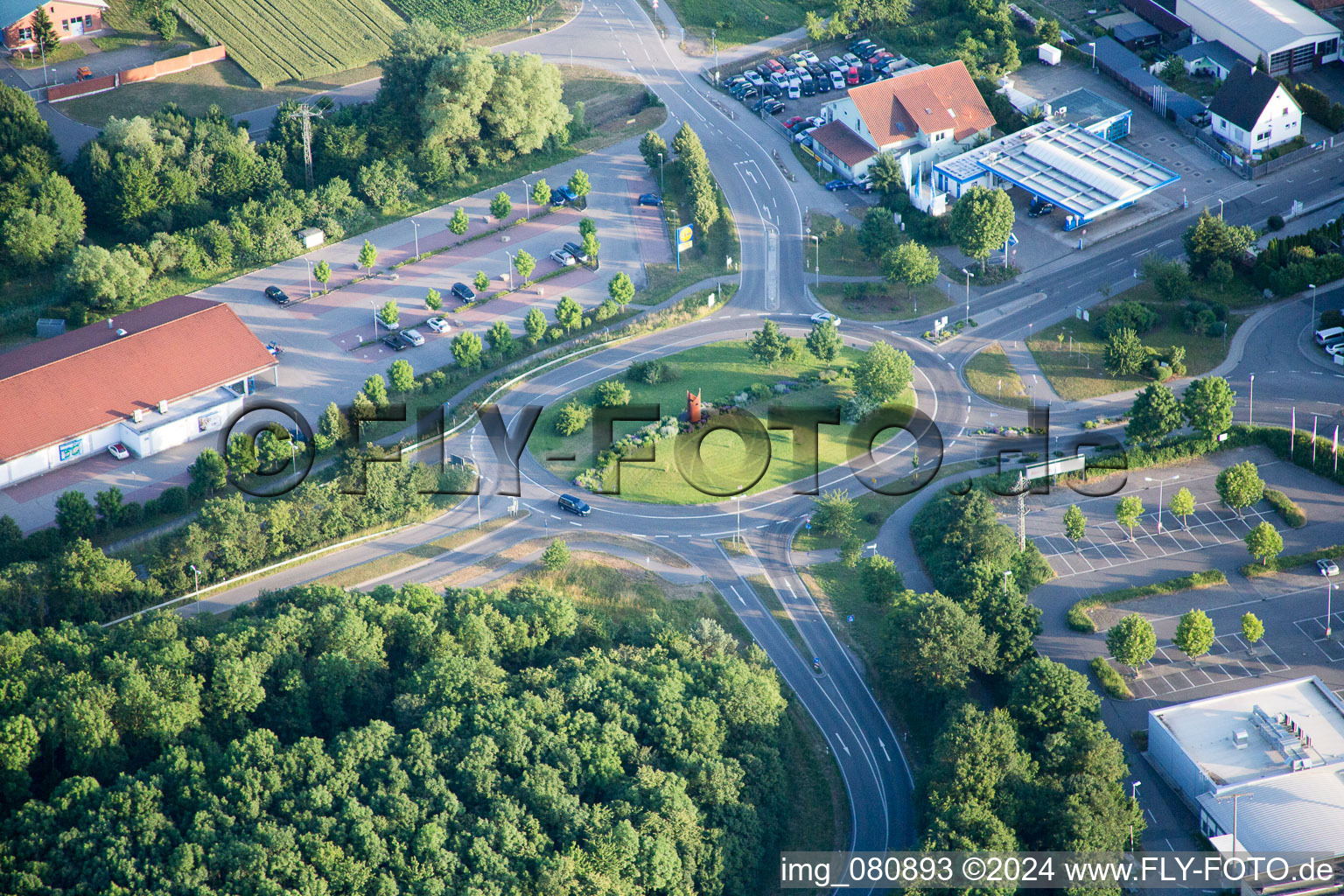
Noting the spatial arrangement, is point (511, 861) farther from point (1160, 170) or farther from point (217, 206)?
point (1160, 170)

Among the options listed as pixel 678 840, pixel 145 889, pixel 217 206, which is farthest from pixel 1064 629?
pixel 217 206

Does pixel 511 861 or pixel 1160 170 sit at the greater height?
pixel 1160 170

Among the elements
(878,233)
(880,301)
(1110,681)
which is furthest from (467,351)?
(1110,681)

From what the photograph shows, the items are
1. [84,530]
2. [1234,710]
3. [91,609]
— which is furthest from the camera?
[84,530]

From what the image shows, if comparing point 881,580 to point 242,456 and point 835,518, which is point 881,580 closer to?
point 835,518

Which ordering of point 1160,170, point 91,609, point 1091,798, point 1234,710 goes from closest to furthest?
point 1091,798, point 1234,710, point 91,609, point 1160,170

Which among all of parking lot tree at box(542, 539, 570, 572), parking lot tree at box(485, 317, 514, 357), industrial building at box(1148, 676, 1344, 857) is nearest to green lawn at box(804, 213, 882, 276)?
parking lot tree at box(485, 317, 514, 357)

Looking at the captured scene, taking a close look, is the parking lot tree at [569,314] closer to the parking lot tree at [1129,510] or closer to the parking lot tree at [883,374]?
the parking lot tree at [883,374]
